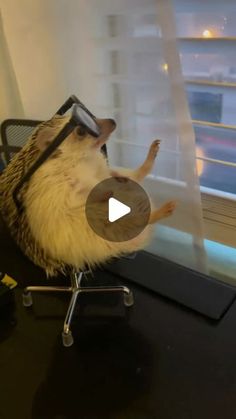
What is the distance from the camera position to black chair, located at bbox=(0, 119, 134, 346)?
0.72m

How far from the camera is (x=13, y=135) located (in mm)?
939

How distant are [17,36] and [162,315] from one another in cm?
67

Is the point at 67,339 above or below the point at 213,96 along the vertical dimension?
below

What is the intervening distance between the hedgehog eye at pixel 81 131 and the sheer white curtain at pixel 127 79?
10.4 inches

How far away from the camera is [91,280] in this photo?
807 mm

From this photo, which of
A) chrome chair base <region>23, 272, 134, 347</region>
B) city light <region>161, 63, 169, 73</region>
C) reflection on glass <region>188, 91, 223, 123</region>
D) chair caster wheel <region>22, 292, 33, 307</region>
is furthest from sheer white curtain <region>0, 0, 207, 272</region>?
chair caster wheel <region>22, 292, 33, 307</region>

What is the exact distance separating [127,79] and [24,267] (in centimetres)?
46

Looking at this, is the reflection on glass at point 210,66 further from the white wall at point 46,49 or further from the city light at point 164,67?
the white wall at point 46,49

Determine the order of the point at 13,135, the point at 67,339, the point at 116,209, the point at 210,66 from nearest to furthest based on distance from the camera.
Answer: the point at 116,209
the point at 67,339
the point at 210,66
the point at 13,135

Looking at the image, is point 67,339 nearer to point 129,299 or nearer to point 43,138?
point 129,299

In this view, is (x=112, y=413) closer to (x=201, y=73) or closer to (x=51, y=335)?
(x=51, y=335)

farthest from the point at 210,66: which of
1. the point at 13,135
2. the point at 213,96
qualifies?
the point at 13,135
